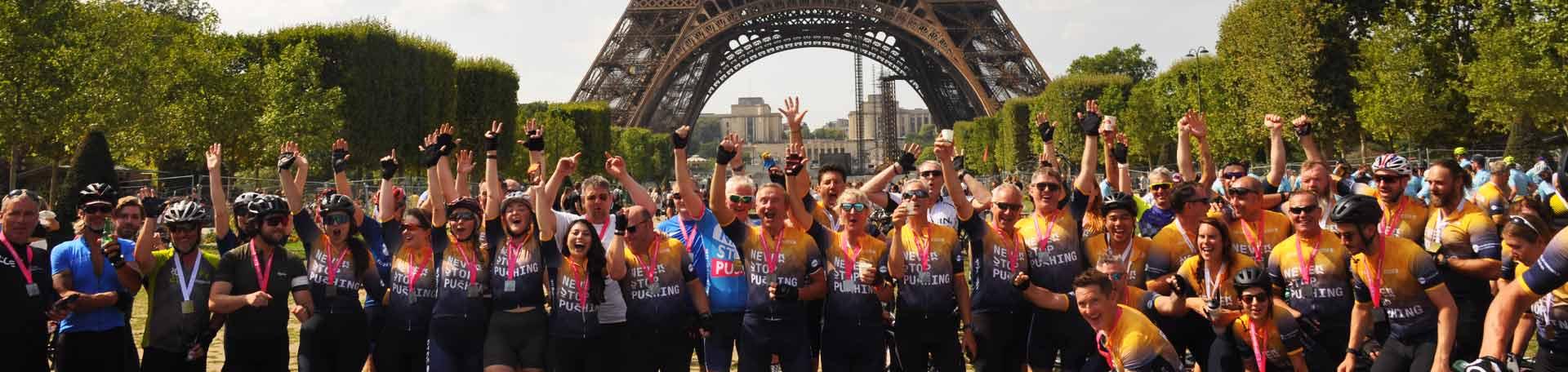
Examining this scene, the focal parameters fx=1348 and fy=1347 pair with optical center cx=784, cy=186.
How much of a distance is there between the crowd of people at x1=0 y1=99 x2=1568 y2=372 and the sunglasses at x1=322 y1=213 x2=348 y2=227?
0.04ft

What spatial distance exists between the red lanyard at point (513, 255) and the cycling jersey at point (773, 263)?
1.16 meters

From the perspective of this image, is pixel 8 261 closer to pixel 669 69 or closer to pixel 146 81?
pixel 146 81

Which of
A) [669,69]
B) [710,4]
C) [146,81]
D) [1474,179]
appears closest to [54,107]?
[146,81]

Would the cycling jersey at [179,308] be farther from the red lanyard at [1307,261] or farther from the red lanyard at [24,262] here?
the red lanyard at [1307,261]

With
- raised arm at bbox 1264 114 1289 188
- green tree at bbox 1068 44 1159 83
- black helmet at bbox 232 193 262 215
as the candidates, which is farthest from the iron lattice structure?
black helmet at bbox 232 193 262 215

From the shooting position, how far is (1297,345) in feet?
22.8

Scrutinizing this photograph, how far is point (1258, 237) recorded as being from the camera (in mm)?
8047

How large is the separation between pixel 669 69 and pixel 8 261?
55110 mm

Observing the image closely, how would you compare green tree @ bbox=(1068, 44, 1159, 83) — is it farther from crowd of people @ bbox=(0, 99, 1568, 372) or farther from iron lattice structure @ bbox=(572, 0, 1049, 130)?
crowd of people @ bbox=(0, 99, 1568, 372)

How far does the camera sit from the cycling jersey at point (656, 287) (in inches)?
307

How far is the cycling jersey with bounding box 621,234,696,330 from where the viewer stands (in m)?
7.80

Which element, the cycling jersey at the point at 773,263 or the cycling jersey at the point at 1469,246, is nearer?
the cycling jersey at the point at 1469,246

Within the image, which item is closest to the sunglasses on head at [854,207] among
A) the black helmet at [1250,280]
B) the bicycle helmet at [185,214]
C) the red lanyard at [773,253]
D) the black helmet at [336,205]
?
the red lanyard at [773,253]

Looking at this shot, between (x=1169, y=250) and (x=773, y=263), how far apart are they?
7.87 ft
